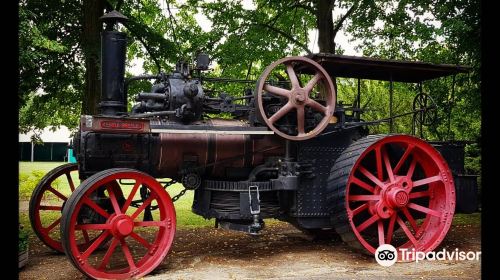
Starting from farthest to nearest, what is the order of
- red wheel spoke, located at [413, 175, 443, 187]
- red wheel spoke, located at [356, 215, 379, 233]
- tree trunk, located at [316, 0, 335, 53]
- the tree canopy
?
tree trunk, located at [316, 0, 335, 53]
the tree canopy
red wheel spoke, located at [413, 175, 443, 187]
red wheel spoke, located at [356, 215, 379, 233]

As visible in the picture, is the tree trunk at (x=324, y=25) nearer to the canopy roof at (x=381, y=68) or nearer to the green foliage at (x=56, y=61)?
the canopy roof at (x=381, y=68)

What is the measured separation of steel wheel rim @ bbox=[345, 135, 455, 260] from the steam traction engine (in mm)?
13

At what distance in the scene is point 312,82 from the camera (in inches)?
230

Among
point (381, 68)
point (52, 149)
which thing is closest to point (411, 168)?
point (381, 68)

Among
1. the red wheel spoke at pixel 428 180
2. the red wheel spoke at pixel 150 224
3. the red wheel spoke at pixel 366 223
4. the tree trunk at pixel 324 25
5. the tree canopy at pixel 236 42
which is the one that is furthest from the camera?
the tree trunk at pixel 324 25

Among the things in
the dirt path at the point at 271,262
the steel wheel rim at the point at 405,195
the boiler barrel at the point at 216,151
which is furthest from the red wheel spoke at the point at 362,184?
the boiler barrel at the point at 216,151

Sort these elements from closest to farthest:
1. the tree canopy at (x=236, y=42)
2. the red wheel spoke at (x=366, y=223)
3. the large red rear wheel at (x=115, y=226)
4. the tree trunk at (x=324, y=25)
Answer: the large red rear wheel at (x=115, y=226), the red wheel spoke at (x=366, y=223), the tree canopy at (x=236, y=42), the tree trunk at (x=324, y=25)

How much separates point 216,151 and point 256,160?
0.56 meters

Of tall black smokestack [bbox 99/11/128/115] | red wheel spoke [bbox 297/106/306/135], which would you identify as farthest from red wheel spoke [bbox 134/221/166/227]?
red wheel spoke [bbox 297/106/306/135]

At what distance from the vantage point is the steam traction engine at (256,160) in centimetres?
565

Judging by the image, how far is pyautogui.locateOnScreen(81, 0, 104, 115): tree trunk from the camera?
8844mm

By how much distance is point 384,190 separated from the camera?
5.95 meters

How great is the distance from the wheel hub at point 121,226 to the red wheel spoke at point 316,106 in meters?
2.47

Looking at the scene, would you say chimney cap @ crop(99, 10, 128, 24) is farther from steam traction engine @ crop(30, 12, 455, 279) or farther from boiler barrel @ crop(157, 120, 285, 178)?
boiler barrel @ crop(157, 120, 285, 178)
